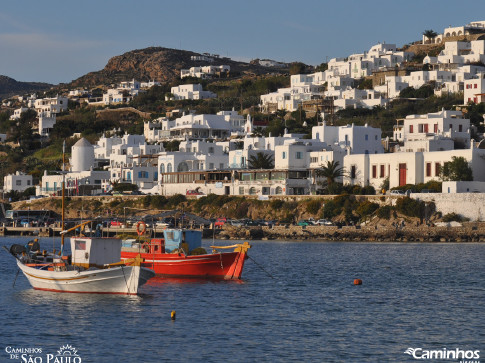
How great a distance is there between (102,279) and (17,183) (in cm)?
9693

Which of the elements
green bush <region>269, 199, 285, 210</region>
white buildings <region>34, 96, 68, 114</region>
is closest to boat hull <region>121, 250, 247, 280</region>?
green bush <region>269, 199, 285, 210</region>

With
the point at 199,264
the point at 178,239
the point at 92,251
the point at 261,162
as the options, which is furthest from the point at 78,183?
the point at 92,251

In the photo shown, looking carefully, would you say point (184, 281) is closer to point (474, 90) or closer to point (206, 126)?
point (206, 126)

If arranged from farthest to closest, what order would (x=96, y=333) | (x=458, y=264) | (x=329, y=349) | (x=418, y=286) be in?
(x=458, y=264), (x=418, y=286), (x=96, y=333), (x=329, y=349)

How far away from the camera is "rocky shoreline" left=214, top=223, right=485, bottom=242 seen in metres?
78.4

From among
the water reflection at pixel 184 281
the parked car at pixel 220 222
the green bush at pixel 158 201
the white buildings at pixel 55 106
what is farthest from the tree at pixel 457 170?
the white buildings at pixel 55 106

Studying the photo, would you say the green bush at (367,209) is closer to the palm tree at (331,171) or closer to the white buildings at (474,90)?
the palm tree at (331,171)

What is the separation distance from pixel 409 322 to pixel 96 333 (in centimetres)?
1220

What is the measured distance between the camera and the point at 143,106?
18338cm

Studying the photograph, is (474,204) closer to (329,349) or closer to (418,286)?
(418,286)

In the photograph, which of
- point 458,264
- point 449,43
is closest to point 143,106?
point 449,43

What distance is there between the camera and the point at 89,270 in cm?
4050

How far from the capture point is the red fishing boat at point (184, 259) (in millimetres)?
48156

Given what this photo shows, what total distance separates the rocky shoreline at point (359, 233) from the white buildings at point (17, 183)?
5407 cm
